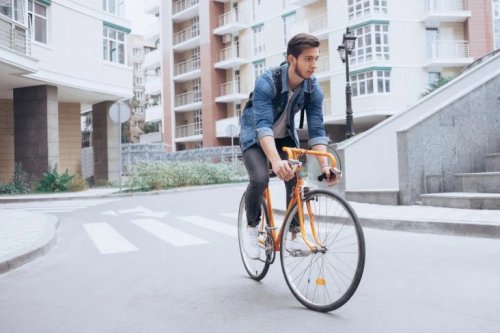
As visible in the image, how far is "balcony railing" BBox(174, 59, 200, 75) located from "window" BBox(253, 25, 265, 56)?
737 centimetres

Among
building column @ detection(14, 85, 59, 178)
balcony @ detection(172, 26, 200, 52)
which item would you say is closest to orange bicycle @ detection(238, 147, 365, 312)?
building column @ detection(14, 85, 59, 178)

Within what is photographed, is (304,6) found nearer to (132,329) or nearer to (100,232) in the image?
(100,232)

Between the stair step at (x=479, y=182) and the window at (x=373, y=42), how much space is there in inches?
1046

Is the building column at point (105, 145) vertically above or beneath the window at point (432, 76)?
beneath

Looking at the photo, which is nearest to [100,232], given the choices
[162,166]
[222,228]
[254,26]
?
[222,228]

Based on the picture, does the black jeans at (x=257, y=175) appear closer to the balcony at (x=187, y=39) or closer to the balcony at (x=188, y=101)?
the balcony at (x=188, y=101)

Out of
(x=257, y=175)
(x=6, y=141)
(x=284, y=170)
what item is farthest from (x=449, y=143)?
(x=6, y=141)

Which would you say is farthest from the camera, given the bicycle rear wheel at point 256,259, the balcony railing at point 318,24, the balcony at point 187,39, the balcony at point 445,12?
the balcony at point 187,39

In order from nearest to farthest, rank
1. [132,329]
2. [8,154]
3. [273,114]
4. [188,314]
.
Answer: [132,329], [188,314], [273,114], [8,154]

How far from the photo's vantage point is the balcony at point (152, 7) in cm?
5631

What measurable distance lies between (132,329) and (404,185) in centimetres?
723

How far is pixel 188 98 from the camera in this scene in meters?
51.3

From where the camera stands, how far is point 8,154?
24547mm

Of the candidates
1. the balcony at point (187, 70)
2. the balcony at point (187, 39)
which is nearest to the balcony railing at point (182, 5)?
the balcony at point (187, 39)
